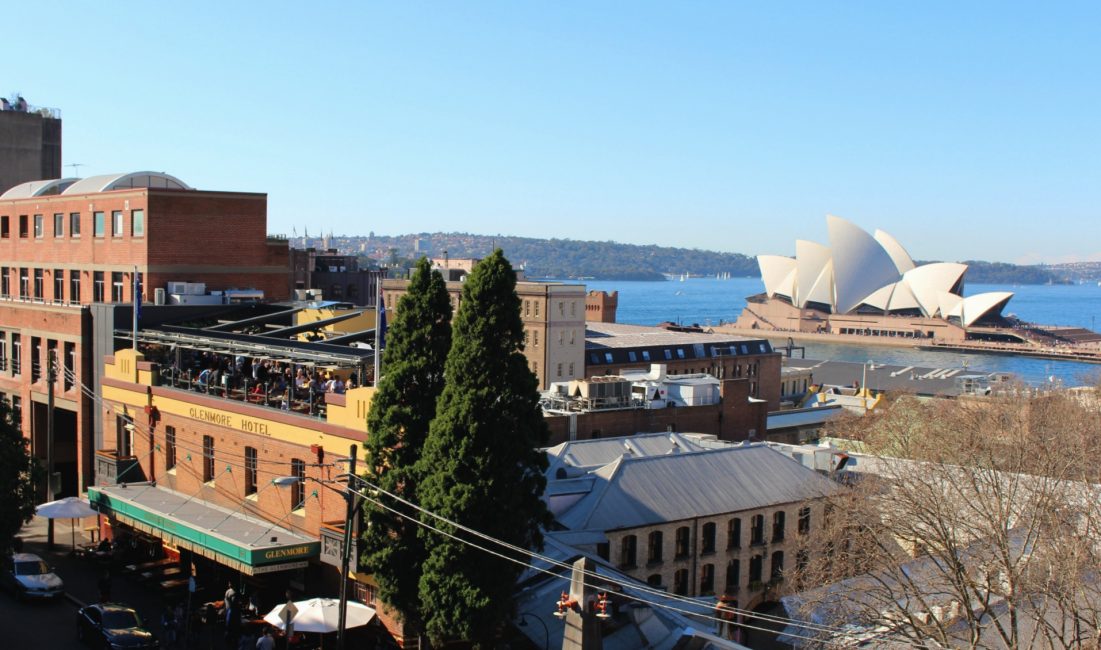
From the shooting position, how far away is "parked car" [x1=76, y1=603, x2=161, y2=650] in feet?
79.7

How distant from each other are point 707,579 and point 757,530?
2449mm

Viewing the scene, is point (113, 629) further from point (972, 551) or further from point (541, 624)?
point (972, 551)

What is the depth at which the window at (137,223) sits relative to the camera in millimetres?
40094

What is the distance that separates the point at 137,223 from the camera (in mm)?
40469

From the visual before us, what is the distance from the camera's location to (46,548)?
33969mm

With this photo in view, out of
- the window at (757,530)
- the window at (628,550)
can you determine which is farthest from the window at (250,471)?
the window at (757,530)

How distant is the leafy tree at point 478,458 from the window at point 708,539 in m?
10.8

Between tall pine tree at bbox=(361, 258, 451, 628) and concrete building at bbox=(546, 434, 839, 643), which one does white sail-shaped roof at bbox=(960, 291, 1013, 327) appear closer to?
concrete building at bbox=(546, 434, 839, 643)

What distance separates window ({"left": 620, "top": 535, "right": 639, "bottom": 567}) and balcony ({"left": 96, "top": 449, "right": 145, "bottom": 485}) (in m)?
14.3

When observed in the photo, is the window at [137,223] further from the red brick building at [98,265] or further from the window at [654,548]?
the window at [654,548]

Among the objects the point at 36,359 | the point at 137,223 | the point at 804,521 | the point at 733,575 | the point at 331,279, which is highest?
the point at 137,223

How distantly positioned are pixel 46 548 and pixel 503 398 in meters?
19.3

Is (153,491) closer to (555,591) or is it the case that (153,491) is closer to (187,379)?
(187,379)

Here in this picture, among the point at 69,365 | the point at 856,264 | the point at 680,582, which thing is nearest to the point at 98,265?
the point at 69,365
